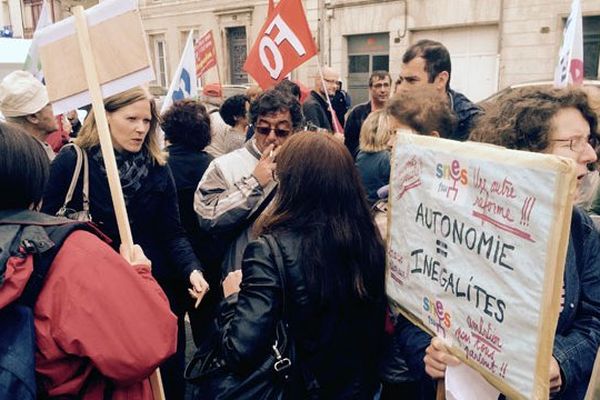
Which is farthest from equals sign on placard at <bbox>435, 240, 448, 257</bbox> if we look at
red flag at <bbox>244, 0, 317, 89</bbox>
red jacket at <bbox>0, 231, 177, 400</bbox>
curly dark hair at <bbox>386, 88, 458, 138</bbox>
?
red flag at <bbox>244, 0, 317, 89</bbox>

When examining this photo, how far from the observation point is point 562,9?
12.9 m

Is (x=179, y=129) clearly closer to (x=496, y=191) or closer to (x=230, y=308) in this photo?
(x=230, y=308)

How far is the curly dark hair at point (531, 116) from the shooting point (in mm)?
1706

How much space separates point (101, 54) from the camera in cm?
206

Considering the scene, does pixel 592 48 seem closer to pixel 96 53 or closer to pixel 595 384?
pixel 96 53

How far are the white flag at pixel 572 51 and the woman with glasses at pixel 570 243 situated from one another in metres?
1.32

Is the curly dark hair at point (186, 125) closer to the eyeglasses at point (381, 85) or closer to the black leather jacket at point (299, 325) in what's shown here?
the black leather jacket at point (299, 325)

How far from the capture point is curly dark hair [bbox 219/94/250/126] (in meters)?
4.99

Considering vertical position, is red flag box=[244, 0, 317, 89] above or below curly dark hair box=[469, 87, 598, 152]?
above

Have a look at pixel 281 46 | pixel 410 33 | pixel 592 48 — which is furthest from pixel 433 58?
pixel 410 33

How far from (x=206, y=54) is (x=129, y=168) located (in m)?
5.69

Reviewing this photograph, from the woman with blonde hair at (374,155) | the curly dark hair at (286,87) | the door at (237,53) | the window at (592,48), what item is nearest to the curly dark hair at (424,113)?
the woman with blonde hair at (374,155)

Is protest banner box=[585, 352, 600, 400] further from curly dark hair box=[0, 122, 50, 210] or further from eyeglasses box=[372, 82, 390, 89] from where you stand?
eyeglasses box=[372, 82, 390, 89]

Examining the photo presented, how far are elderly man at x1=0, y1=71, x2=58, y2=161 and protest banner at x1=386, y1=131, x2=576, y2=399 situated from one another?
2.54 metres
